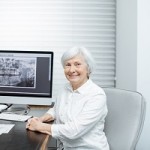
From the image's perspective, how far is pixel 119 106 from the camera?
1548mm

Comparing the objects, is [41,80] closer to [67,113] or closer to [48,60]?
[48,60]

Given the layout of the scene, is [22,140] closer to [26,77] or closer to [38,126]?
[38,126]

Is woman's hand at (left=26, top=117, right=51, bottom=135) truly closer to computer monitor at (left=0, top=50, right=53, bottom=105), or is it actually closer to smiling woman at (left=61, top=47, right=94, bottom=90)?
smiling woman at (left=61, top=47, right=94, bottom=90)

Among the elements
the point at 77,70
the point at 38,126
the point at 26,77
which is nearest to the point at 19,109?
the point at 26,77

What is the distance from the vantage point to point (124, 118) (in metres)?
1.50

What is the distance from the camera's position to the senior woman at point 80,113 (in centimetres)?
140

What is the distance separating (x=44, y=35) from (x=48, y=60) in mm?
628

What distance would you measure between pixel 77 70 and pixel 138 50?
0.54 m

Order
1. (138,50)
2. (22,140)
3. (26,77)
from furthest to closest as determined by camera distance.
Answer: (26,77), (138,50), (22,140)

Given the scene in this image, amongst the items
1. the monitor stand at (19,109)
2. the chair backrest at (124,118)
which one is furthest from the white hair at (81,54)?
the monitor stand at (19,109)

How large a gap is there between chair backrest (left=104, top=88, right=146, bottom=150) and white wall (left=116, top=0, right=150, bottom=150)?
1.09ft

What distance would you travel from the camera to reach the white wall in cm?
180

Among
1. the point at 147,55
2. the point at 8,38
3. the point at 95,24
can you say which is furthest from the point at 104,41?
the point at 8,38

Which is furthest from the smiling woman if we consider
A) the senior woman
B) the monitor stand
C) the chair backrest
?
the monitor stand
